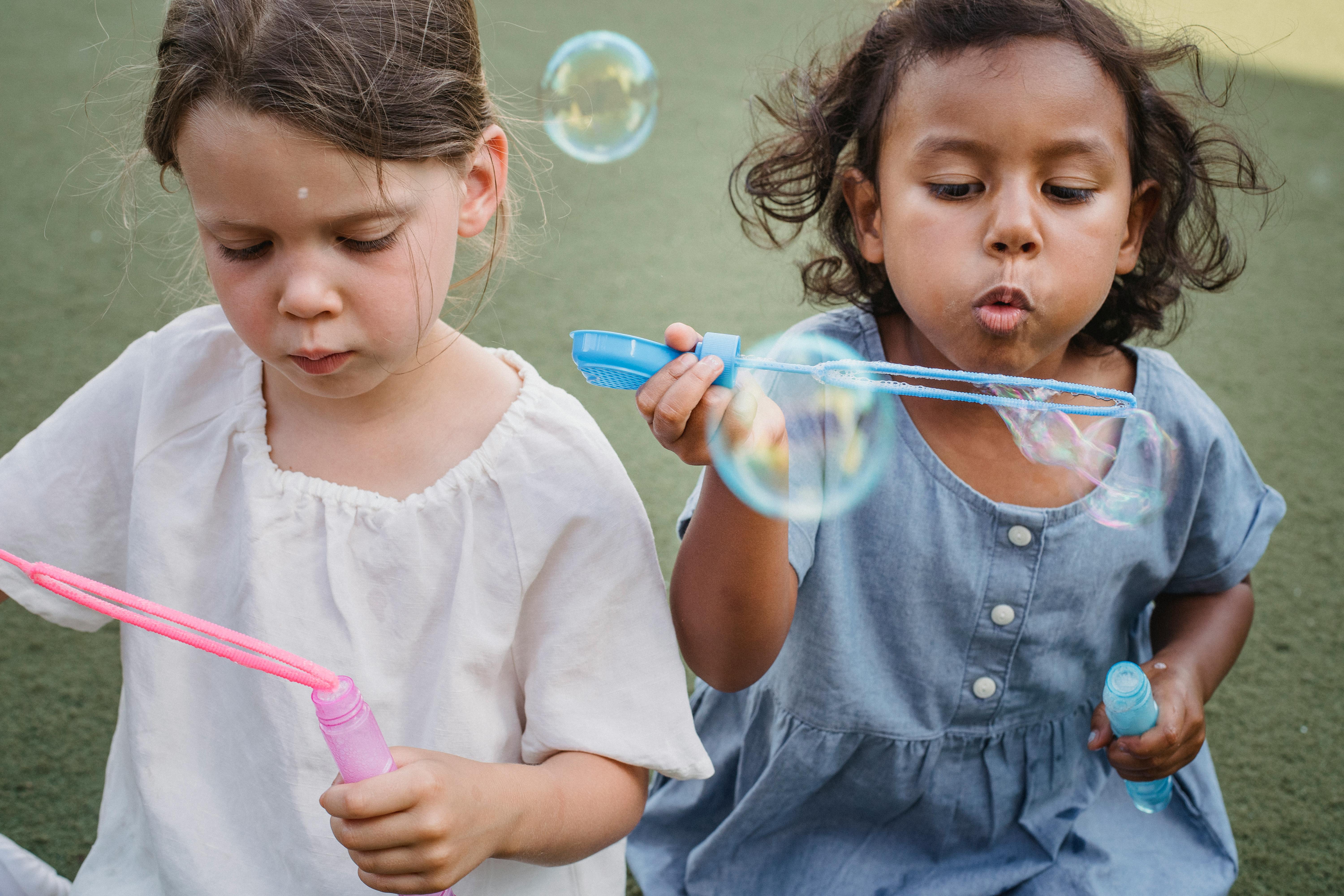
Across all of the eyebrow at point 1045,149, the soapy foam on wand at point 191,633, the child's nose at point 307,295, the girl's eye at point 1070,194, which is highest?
the eyebrow at point 1045,149

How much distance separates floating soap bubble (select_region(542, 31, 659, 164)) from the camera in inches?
61.3

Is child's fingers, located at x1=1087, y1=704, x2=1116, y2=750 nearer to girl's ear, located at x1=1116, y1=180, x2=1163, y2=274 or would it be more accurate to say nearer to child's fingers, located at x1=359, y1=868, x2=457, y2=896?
girl's ear, located at x1=1116, y1=180, x2=1163, y2=274

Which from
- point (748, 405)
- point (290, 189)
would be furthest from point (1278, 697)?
point (290, 189)

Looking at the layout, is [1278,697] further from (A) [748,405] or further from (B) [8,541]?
(B) [8,541]

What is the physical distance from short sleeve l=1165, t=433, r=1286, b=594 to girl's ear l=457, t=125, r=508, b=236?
2.32ft

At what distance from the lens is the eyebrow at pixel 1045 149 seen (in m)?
0.91

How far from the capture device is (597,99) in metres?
1.59

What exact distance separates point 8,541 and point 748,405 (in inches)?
24.7

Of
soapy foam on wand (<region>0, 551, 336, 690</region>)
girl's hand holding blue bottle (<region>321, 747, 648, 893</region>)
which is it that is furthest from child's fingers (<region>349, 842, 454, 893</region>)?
soapy foam on wand (<region>0, 551, 336, 690</region>)

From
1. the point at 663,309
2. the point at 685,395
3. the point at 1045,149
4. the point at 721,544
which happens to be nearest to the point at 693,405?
the point at 685,395

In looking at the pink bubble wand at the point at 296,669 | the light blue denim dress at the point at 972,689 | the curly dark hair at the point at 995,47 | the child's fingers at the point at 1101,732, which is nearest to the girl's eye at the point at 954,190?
the curly dark hair at the point at 995,47

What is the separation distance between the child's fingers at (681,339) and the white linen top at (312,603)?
16 centimetres

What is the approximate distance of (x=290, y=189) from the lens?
2.50 ft

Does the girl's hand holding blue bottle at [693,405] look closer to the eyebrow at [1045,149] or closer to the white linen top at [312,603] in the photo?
the white linen top at [312,603]
